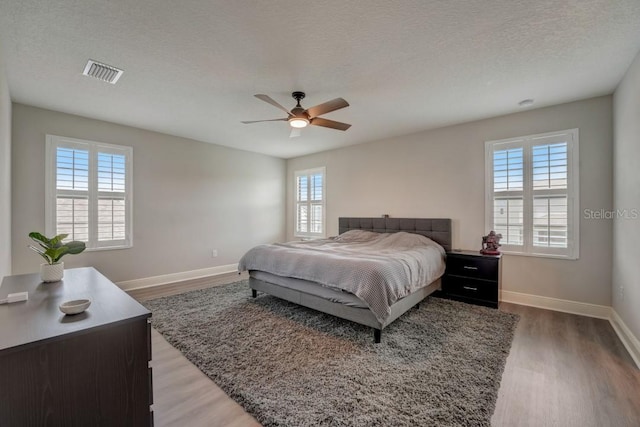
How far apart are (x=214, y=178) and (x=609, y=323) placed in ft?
20.4

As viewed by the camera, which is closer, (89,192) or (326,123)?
(326,123)

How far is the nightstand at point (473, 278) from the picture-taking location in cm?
355

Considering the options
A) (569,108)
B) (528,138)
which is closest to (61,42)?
(528,138)

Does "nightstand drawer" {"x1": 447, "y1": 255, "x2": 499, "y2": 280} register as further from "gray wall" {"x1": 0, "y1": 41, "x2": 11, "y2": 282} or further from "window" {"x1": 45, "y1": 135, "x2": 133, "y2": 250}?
"window" {"x1": 45, "y1": 135, "x2": 133, "y2": 250}

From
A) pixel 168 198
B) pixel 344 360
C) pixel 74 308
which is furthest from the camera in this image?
pixel 168 198

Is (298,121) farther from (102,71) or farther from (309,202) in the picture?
(309,202)

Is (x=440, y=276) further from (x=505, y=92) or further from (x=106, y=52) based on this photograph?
(x=106, y=52)

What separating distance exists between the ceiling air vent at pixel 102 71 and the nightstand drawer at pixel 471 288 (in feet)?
15.3

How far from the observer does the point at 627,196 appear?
2.69 metres

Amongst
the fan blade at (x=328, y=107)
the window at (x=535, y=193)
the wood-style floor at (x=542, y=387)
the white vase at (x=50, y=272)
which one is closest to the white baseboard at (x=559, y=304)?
the wood-style floor at (x=542, y=387)

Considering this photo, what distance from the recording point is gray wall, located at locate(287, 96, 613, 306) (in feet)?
10.7

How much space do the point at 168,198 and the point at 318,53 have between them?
3827 mm

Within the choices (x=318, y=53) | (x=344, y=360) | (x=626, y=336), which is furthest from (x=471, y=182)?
(x=344, y=360)

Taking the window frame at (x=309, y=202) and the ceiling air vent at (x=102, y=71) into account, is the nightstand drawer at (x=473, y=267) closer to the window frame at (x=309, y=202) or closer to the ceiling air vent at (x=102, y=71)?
the window frame at (x=309, y=202)
